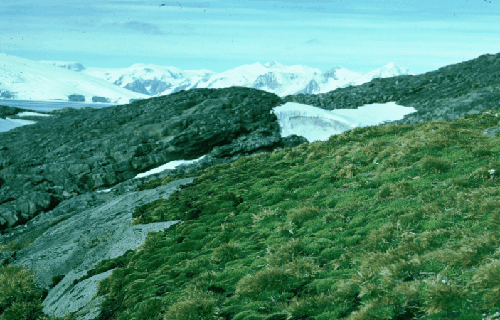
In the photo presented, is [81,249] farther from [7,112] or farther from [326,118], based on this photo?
[7,112]

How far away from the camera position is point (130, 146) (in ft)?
163

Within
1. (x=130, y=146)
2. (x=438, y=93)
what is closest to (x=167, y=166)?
(x=130, y=146)

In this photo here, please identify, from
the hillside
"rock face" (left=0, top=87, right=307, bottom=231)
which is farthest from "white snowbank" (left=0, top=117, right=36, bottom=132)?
the hillside

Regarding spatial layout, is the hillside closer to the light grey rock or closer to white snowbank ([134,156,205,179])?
the light grey rock

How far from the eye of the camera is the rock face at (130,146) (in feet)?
143

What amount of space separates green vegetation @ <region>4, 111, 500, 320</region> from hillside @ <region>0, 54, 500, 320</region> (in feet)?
0.15

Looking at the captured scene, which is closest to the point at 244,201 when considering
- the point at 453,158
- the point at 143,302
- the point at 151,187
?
the point at 143,302

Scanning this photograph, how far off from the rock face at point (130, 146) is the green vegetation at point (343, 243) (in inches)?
909

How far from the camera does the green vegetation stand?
27.8ft

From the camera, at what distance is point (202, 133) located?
49.2 m

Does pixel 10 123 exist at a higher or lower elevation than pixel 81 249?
higher

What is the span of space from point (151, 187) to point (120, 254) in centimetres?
1299

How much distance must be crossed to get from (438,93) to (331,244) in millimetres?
53456

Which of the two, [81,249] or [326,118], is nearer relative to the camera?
[81,249]
